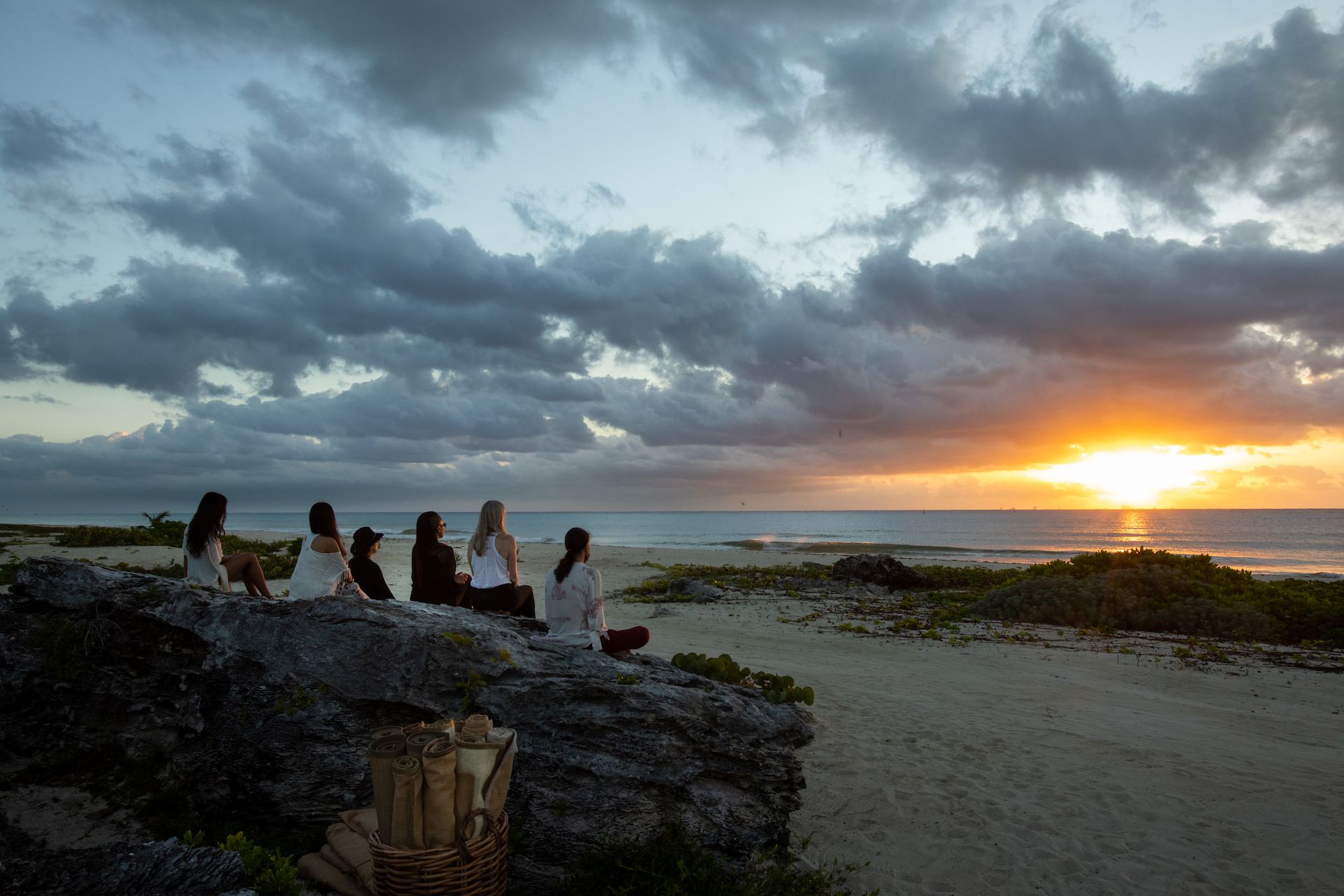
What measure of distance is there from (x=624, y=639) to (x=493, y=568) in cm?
308

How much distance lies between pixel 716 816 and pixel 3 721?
517 cm

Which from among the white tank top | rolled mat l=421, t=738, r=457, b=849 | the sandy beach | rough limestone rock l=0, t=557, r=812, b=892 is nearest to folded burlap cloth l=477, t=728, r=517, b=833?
rolled mat l=421, t=738, r=457, b=849

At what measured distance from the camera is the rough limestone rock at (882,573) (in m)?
24.2

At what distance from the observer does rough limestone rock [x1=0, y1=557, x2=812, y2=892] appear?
4.87m

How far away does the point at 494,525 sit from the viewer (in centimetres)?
988

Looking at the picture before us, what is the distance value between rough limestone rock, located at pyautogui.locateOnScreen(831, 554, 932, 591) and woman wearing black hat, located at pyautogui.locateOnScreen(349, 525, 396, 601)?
18645mm

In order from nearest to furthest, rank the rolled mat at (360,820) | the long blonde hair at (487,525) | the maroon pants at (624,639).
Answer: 1. the rolled mat at (360,820)
2. the maroon pants at (624,639)
3. the long blonde hair at (487,525)

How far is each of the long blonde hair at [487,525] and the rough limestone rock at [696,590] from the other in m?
11.7

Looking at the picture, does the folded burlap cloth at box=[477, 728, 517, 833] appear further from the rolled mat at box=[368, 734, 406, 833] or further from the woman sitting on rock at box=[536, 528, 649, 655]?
the woman sitting on rock at box=[536, 528, 649, 655]

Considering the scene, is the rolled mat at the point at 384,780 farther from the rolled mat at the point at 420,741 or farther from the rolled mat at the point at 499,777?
the rolled mat at the point at 499,777

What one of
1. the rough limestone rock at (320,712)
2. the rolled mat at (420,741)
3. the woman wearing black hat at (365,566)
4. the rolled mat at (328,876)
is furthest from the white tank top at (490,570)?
the rolled mat at (420,741)

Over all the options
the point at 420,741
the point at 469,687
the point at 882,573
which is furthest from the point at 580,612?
the point at 882,573

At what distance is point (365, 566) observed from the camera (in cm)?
894

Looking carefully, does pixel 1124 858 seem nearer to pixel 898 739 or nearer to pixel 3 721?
pixel 898 739
